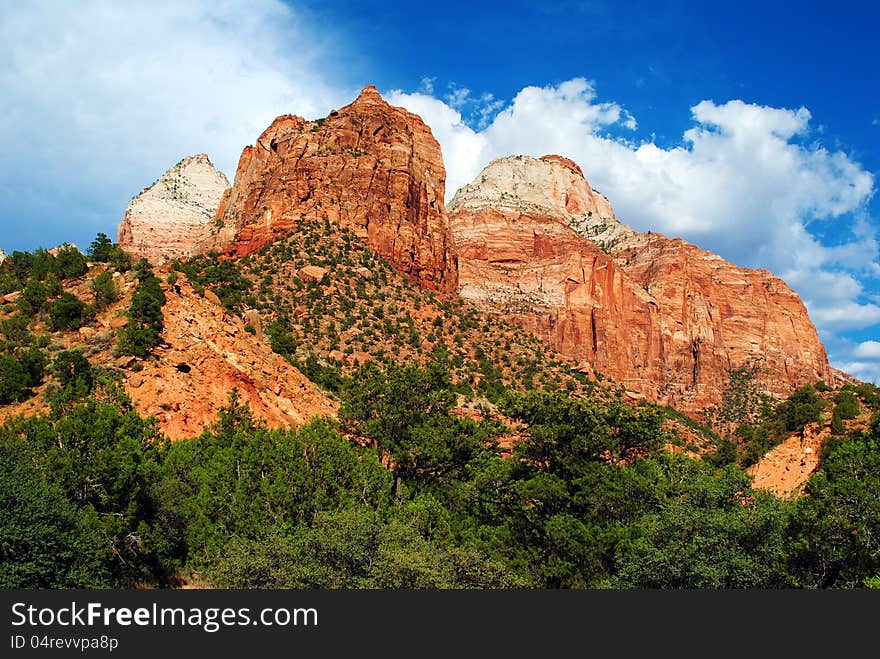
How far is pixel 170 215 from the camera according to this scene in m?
129

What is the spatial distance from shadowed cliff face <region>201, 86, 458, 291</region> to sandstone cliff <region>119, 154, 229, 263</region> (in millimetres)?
29829

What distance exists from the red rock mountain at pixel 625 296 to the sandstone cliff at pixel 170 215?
1910 inches

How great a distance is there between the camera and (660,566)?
19.3 m

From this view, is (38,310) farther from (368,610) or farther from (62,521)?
(368,610)

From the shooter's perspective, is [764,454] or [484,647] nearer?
[484,647]

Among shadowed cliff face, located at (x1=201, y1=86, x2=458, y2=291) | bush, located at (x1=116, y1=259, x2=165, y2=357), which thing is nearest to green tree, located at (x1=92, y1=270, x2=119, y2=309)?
bush, located at (x1=116, y1=259, x2=165, y2=357)

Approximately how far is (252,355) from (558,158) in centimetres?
15326

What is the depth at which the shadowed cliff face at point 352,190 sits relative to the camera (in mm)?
79188

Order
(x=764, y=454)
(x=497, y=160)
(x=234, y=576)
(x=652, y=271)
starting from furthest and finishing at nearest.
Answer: (x=497, y=160) → (x=652, y=271) → (x=764, y=454) → (x=234, y=576)

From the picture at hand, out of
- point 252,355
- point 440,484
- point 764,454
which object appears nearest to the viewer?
point 440,484

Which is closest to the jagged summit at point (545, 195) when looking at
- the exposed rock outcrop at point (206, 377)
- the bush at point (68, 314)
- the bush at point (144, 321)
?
the exposed rock outcrop at point (206, 377)

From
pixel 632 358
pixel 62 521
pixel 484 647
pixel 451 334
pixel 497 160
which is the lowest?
pixel 484 647

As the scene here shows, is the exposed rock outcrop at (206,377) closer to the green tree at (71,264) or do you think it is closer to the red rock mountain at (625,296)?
the green tree at (71,264)

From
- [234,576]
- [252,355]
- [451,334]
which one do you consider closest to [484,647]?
[234,576]
